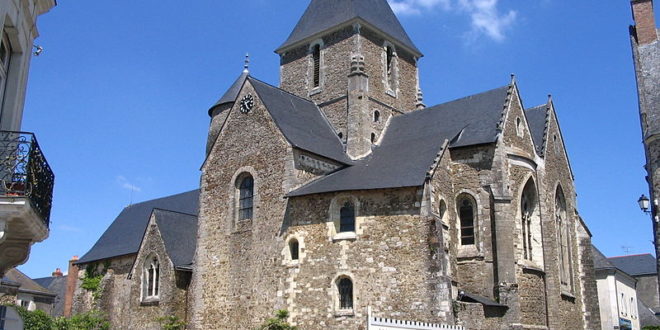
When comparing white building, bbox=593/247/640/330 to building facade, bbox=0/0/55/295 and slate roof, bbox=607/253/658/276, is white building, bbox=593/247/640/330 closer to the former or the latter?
slate roof, bbox=607/253/658/276

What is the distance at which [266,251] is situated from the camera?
22.1m

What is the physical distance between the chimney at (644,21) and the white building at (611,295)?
1712cm

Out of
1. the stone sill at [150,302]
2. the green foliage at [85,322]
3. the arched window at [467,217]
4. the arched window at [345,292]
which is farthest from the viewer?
the green foliage at [85,322]

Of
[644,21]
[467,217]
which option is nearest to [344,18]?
[467,217]

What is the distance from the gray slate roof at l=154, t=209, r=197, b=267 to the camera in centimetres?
2688

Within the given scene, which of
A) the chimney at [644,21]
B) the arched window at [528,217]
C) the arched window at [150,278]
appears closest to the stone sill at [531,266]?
the arched window at [528,217]

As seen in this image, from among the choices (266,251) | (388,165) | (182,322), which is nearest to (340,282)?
(266,251)

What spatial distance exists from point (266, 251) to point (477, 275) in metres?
7.06

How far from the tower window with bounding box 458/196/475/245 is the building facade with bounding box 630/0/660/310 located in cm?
562

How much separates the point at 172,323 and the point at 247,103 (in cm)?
886

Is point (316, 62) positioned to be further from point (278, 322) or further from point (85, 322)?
point (85, 322)

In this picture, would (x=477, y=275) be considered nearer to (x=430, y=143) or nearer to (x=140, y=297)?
(x=430, y=143)

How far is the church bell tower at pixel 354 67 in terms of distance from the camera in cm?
2669

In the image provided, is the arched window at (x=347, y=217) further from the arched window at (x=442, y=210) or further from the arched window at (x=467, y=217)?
the arched window at (x=467, y=217)
